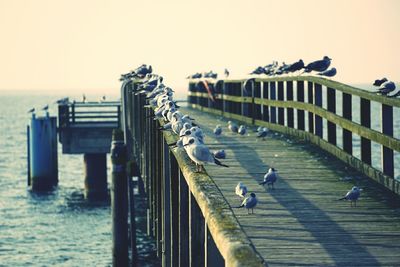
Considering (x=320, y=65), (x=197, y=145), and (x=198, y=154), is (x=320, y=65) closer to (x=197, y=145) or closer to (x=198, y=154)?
(x=197, y=145)

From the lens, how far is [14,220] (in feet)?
157

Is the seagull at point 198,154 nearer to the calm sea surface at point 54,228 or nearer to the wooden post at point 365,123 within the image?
the wooden post at point 365,123

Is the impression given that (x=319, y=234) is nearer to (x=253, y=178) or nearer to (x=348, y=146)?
(x=253, y=178)

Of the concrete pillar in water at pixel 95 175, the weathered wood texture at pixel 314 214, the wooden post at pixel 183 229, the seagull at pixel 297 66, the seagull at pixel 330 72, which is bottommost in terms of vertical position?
the concrete pillar in water at pixel 95 175

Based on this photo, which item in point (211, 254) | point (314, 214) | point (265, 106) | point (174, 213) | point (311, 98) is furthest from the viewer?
point (265, 106)

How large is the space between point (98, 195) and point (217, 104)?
456 inches

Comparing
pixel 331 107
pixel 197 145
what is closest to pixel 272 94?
pixel 331 107

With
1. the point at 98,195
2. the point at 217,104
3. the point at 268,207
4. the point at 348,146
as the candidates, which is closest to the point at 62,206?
the point at 98,195

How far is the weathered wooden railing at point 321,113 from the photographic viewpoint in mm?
13227

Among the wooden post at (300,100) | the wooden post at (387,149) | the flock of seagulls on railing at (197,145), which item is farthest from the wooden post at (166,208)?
the wooden post at (300,100)

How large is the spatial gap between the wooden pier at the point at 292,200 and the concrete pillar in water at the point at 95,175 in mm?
26513

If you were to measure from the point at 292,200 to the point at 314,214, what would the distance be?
108cm

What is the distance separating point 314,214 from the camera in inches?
437

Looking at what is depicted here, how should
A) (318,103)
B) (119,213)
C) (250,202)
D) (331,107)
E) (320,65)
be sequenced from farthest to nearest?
1. (119,213)
2. (320,65)
3. (318,103)
4. (331,107)
5. (250,202)
